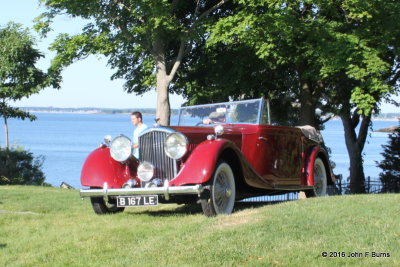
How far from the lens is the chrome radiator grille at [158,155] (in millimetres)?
9398

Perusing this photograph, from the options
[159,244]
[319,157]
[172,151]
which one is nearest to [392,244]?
[159,244]

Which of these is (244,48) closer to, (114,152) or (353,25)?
(353,25)

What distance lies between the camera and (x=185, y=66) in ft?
80.7

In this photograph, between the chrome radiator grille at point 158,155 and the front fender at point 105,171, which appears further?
the front fender at point 105,171

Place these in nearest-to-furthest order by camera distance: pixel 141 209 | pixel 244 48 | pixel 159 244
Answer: pixel 159 244 → pixel 141 209 → pixel 244 48

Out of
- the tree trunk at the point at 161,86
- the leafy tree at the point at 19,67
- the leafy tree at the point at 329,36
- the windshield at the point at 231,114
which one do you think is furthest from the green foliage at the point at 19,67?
the windshield at the point at 231,114

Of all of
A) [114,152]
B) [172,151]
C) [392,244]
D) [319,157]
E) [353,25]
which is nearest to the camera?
[392,244]

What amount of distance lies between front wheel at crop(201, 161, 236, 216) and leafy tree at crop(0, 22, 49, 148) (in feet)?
48.8

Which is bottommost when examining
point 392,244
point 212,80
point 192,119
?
point 392,244

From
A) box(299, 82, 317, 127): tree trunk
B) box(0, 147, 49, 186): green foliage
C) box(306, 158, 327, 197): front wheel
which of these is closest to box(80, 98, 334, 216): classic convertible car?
box(306, 158, 327, 197): front wheel

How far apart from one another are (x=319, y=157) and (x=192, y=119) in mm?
3140

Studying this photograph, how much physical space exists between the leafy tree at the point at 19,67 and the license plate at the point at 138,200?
14.7 metres

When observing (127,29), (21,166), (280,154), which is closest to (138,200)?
(280,154)

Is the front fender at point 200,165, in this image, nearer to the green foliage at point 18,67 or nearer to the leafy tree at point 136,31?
the leafy tree at point 136,31
